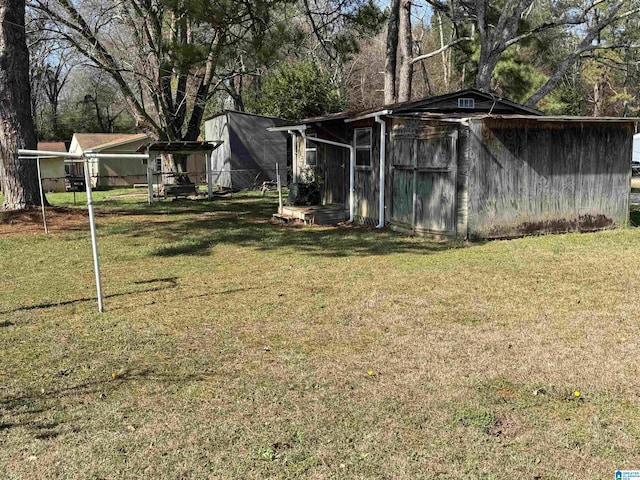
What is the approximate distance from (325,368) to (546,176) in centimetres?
727

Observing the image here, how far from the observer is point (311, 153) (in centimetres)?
1504

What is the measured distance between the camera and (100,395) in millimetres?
3805

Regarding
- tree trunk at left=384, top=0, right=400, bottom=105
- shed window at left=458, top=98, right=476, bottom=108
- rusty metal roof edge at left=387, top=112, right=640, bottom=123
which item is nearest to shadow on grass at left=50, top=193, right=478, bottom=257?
rusty metal roof edge at left=387, top=112, right=640, bottom=123

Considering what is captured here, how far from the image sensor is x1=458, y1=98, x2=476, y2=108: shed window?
11.6m

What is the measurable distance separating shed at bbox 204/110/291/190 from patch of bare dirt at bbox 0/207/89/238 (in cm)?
1123

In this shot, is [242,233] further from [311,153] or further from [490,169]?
[490,169]

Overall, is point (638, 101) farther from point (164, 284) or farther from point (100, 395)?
point (100, 395)

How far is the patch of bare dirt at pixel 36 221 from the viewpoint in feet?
36.6

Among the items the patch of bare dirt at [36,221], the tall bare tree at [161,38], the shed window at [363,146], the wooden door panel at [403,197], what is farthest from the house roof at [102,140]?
the wooden door panel at [403,197]

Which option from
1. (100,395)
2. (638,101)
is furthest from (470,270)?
(638,101)

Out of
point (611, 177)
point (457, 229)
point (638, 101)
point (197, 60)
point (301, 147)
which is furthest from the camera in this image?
point (638, 101)

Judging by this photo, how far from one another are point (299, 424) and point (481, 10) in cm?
1568

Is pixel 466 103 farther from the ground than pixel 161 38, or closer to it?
closer to it

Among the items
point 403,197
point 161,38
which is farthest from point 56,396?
point 161,38
